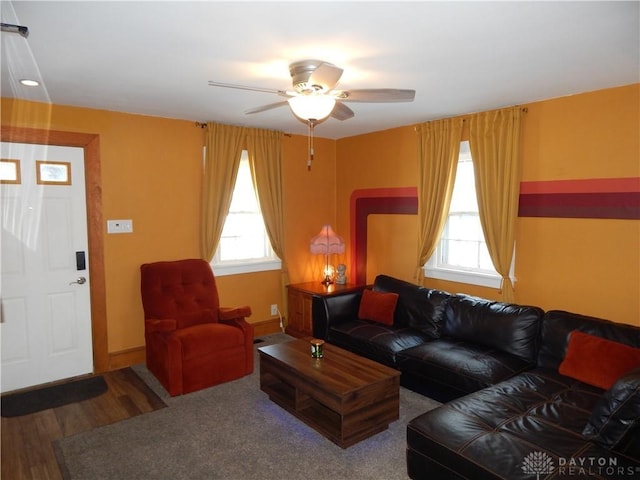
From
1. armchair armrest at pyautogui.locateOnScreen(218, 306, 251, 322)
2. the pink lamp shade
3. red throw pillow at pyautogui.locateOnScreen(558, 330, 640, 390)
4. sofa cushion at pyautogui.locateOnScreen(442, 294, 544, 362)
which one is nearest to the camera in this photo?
red throw pillow at pyautogui.locateOnScreen(558, 330, 640, 390)

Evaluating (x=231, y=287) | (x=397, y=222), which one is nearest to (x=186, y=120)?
(x=231, y=287)

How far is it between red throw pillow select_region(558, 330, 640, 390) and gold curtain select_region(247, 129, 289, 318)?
324 centimetres

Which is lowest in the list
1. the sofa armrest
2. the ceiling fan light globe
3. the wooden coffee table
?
the wooden coffee table

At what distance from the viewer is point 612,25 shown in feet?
6.94

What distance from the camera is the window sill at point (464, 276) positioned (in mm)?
3996

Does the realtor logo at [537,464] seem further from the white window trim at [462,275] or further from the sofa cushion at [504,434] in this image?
the white window trim at [462,275]

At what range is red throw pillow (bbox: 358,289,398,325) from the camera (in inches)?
167

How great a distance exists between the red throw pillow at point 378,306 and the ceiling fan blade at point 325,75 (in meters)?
2.46

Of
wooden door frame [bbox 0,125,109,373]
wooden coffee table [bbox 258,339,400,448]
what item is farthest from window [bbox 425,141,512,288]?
wooden door frame [bbox 0,125,109,373]

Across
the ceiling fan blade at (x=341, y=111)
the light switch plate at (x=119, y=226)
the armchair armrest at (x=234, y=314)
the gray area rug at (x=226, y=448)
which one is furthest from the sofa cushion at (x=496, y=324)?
the light switch plate at (x=119, y=226)

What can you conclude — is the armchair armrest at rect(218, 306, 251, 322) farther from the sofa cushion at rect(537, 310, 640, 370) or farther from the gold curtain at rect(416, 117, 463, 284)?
the sofa cushion at rect(537, 310, 640, 370)

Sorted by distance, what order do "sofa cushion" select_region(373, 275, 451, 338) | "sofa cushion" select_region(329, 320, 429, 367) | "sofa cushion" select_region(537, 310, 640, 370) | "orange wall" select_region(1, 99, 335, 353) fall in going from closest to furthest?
"sofa cushion" select_region(537, 310, 640, 370)
"sofa cushion" select_region(329, 320, 429, 367)
"orange wall" select_region(1, 99, 335, 353)
"sofa cushion" select_region(373, 275, 451, 338)

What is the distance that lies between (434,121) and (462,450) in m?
3.29

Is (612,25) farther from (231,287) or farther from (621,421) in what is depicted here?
(231,287)
